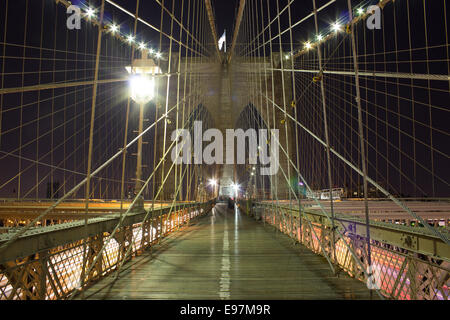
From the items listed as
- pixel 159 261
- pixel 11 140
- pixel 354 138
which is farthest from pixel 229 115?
pixel 159 261

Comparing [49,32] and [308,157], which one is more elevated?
[49,32]

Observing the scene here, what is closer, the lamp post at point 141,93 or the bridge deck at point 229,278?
the bridge deck at point 229,278

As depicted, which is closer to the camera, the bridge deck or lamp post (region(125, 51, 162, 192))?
the bridge deck

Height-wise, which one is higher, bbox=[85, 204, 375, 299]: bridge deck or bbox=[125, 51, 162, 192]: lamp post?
bbox=[125, 51, 162, 192]: lamp post

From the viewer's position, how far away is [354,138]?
11.1 metres

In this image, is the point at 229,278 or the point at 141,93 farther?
the point at 141,93

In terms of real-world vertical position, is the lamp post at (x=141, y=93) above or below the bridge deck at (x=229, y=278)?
above

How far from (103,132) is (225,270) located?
1249cm

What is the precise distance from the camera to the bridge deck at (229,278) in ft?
7.22

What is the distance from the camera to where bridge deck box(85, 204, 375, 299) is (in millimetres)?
2199

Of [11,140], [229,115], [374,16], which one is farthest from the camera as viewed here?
[229,115]

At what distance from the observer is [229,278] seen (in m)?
2.63

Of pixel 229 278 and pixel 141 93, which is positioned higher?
pixel 141 93
